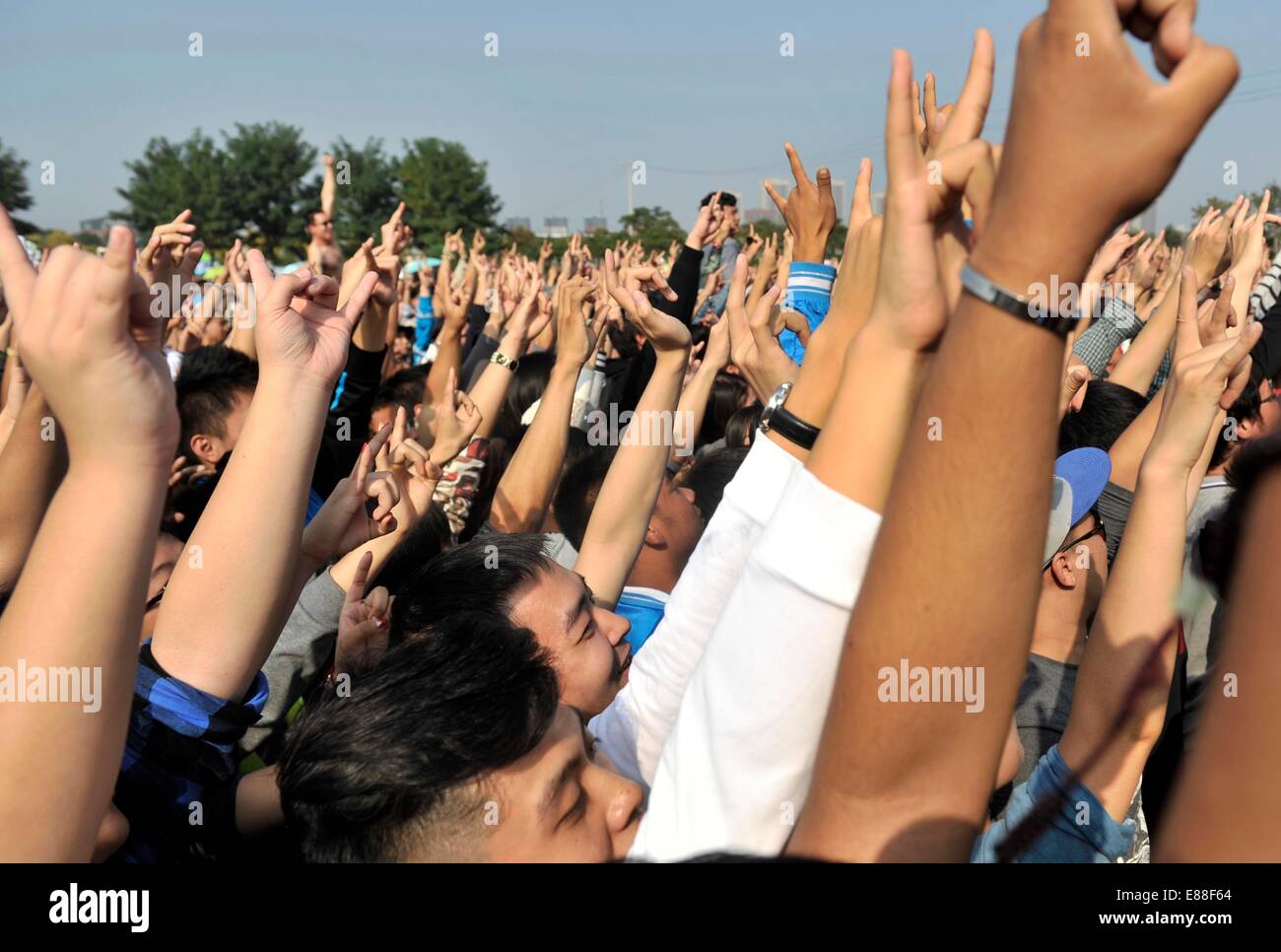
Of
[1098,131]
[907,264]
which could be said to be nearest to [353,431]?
[907,264]

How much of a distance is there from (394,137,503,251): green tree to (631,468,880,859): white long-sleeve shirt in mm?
67640

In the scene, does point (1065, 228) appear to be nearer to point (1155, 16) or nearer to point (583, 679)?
point (1155, 16)

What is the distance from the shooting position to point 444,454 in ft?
12.0

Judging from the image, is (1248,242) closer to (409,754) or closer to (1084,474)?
(1084,474)

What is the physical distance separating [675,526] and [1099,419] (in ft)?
5.56

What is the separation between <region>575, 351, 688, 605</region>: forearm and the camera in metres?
2.82

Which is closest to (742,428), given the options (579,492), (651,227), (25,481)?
(579,492)

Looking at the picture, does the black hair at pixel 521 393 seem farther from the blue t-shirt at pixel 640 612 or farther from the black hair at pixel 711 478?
the blue t-shirt at pixel 640 612

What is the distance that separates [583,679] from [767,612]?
50.1 inches

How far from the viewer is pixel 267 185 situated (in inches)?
2854

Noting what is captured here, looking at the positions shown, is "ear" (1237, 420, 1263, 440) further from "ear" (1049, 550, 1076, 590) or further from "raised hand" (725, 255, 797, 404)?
"raised hand" (725, 255, 797, 404)

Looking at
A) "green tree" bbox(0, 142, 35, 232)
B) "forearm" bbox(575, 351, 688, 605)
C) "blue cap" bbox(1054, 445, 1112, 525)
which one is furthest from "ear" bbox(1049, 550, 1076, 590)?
"green tree" bbox(0, 142, 35, 232)

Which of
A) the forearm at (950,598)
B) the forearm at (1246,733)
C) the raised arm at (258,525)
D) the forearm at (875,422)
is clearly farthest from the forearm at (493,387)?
the forearm at (1246,733)

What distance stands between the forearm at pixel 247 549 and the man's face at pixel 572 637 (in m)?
0.69
